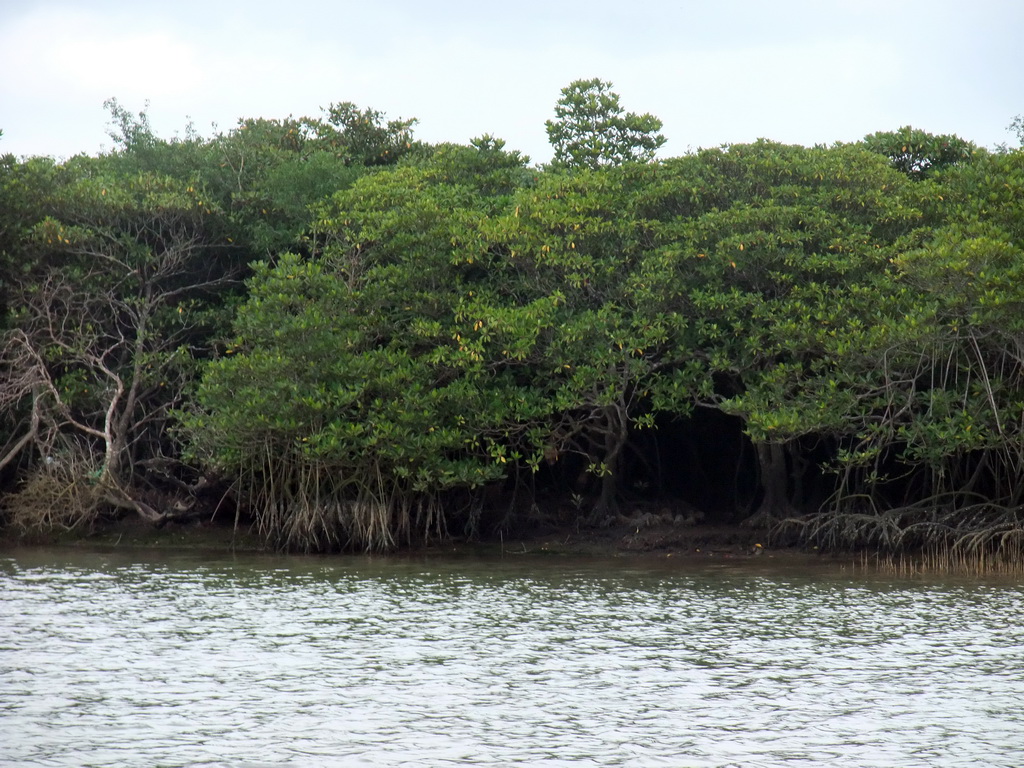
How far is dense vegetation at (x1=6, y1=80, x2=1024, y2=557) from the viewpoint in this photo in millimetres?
17453

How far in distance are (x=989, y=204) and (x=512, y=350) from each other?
Result: 6736mm

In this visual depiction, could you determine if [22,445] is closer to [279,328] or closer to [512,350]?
[279,328]

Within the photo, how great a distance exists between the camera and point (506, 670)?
10422 mm

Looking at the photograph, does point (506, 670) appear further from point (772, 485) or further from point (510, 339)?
point (772, 485)

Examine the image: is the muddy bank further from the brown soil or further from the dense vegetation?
the dense vegetation

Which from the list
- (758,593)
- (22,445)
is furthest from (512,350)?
(22,445)

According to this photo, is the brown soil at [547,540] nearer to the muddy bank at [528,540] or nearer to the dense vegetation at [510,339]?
the muddy bank at [528,540]

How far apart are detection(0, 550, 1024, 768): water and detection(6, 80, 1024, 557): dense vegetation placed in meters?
2.61

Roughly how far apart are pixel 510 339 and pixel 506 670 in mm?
8345

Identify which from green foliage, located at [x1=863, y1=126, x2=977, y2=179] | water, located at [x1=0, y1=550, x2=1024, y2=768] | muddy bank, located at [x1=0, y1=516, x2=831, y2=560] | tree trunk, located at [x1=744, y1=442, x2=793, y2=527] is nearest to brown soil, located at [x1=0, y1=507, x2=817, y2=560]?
muddy bank, located at [x1=0, y1=516, x2=831, y2=560]

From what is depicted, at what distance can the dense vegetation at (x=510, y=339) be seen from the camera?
17.5 metres

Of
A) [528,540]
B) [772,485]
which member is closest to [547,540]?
[528,540]

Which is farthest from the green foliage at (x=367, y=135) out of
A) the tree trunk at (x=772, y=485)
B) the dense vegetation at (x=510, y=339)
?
the tree trunk at (x=772, y=485)

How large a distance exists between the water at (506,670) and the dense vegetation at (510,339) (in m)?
2.61
